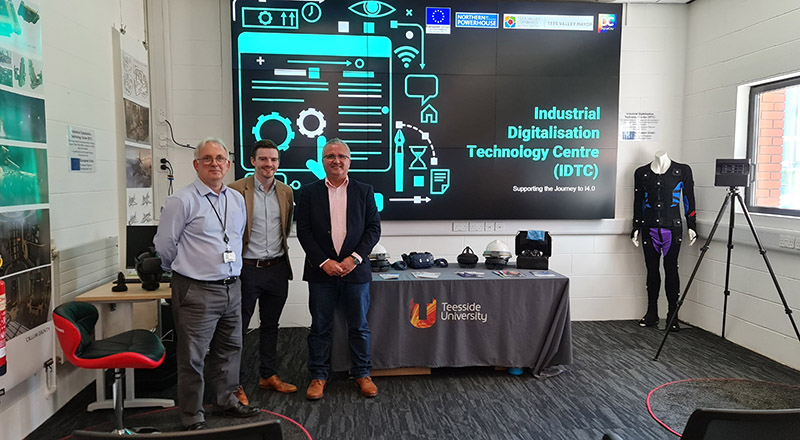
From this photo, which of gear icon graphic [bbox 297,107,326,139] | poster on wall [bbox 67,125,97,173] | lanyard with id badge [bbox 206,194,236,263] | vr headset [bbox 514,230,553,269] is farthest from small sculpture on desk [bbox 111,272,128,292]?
vr headset [bbox 514,230,553,269]

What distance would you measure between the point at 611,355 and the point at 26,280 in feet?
13.4

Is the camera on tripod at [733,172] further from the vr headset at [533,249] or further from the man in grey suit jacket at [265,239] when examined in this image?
the man in grey suit jacket at [265,239]

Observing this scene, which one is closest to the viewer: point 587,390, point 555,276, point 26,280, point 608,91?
point 26,280

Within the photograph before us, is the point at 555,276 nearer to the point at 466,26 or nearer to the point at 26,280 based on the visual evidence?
the point at 466,26

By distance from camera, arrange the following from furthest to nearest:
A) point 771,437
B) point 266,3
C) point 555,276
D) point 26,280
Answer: point 266,3 → point 555,276 → point 26,280 → point 771,437

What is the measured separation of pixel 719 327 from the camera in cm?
478

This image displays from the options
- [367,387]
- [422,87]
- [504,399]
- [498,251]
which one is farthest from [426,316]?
[422,87]

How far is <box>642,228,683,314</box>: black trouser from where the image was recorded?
493 cm

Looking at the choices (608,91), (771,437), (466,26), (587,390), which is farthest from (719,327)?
(771,437)

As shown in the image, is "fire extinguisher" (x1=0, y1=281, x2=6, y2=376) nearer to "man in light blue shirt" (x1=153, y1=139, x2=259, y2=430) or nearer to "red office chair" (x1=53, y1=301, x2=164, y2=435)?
"red office chair" (x1=53, y1=301, x2=164, y2=435)

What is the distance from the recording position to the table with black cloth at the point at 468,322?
11.7ft

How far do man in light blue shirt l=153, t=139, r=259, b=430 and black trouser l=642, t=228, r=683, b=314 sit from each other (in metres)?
3.96

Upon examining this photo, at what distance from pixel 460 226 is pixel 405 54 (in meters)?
1.71

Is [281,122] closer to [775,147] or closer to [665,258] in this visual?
[665,258]
